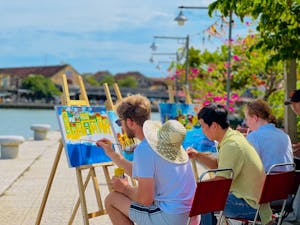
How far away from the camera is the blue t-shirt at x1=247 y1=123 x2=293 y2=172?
16.3 ft

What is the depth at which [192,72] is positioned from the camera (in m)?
31.0

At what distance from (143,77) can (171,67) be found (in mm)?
125507

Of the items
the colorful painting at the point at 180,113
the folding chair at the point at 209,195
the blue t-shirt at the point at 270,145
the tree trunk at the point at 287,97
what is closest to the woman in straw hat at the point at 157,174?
the folding chair at the point at 209,195

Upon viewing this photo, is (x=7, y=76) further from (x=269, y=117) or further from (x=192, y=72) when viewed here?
(x=269, y=117)

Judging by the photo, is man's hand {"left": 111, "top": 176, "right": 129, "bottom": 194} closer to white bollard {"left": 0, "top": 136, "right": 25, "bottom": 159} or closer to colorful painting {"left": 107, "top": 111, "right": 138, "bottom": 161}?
colorful painting {"left": 107, "top": 111, "right": 138, "bottom": 161}

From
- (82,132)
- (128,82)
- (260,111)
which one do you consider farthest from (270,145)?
(128,82)

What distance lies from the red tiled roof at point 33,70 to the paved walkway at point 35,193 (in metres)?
125

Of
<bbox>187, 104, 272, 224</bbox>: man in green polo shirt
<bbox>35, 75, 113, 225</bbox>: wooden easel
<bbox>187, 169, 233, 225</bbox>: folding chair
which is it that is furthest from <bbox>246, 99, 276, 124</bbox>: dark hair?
<bbox>35, 75, 113, 225</bbox>: wooden easel

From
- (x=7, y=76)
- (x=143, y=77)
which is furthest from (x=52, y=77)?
(x=143, y=77)

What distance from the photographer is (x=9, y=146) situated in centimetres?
1390

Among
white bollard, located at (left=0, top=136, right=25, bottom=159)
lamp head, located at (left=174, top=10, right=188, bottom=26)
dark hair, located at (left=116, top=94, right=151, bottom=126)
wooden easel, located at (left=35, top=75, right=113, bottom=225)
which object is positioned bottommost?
white bollard, located at (left=0, top=136, right=25, bottom=159)

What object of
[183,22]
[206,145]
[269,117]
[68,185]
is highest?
[183,22]

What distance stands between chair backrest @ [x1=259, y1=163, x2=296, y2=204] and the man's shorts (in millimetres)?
624

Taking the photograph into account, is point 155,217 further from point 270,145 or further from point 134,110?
point 270,145
